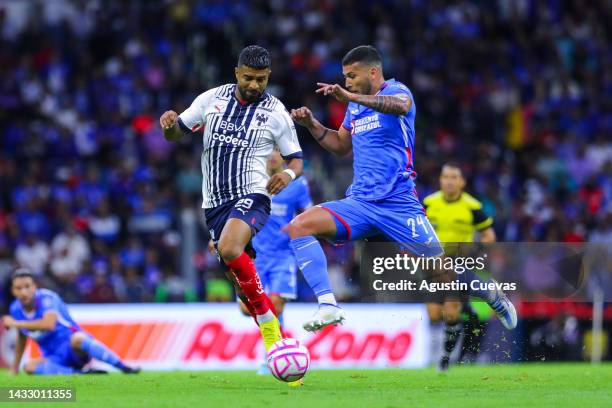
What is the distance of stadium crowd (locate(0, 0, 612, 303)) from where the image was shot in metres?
20.7

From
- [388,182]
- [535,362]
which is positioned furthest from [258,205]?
[535,362]

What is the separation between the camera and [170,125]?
10484 millimetres

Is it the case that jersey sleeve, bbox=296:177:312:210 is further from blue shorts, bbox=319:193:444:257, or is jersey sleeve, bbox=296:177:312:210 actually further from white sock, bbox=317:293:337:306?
white sock, bbox=317:293:337:306

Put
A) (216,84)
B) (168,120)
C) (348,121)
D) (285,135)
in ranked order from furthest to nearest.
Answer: (216,84), (348,121), (285,135), (168,120)

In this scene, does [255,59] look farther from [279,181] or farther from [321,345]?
[321,345]

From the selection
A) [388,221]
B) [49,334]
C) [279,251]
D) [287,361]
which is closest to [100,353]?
[49,334]

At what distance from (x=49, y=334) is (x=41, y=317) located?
0.32 m

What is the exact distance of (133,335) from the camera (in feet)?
57.9

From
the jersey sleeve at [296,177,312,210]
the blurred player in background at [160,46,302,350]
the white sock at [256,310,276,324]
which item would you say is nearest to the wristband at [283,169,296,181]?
the blurred player in background at [160,46,302,350]

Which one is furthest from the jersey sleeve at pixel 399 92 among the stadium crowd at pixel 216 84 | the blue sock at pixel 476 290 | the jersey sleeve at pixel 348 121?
the stadium crowd at pixel 216 84

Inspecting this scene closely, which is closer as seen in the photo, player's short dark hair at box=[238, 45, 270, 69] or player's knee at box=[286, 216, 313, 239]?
player's short dark hair at box=[238, 45, 270, 69]

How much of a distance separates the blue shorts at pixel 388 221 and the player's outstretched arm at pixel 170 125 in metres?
1.48

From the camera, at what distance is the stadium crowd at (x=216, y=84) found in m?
20.7

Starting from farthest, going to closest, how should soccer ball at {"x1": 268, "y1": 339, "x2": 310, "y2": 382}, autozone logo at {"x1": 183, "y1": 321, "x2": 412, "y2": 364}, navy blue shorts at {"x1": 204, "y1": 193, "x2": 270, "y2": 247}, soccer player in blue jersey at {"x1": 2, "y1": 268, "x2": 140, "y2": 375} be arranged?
autozone logo at {"x1": 183, "y1": 321, "x2": 412, "y2": 364} → soccer player in blue jersey at {"x1": 2, "y1": 268, "x2": 140, "y2": 375} → navy blue shorts at {"x1": 204, "y1": 193, "x2": 270, "y2": 247} → soccer ball at {"x1": 268, "y1": 339, "x2": 310, "y2": 382}
